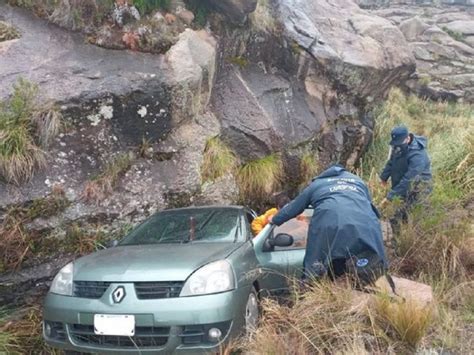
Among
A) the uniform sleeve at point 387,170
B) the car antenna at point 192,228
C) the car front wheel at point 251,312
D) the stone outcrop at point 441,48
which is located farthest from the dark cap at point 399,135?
the stone outcrop at point 441,48

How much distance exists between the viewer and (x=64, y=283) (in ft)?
14.4

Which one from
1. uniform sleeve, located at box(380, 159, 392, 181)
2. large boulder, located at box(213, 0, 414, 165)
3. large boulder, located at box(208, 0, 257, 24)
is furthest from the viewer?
large boulder, located at box(208, 0, 257, 24)

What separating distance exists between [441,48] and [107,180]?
51.3 ft

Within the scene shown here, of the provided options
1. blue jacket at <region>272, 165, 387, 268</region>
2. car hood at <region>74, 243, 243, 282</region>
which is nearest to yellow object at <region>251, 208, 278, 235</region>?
blue jacket at <region>272, 165, 387, 268</region>

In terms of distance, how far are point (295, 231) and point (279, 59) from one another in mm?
5432

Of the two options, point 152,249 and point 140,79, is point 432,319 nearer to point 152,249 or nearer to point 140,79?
point 152,249

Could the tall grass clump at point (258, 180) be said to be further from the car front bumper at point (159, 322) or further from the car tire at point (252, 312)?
the car front bumper at point (159, 322)

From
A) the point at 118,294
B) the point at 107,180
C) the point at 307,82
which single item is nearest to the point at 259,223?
the point at 118,294

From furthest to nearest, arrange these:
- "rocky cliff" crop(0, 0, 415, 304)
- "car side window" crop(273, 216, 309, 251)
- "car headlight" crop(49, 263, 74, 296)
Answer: "rocky cliff" crop(0, 0, 415, 304), "car side window" crop(273, 216, 309, 251), "car headlight" crop(49, 263, 74, 296)

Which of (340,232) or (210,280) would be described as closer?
(210,280)

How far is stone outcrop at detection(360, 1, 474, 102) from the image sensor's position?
1712 cm

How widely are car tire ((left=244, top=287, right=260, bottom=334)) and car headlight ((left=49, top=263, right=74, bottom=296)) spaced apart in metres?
1.45

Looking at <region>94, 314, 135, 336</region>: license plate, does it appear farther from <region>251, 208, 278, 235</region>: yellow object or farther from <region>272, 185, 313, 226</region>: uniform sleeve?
<region>251, 208, 278, 235</region>: yellow object

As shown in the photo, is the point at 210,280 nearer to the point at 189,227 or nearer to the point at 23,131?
the point at 189,227
